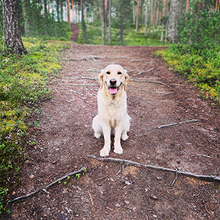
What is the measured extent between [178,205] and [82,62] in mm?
8963

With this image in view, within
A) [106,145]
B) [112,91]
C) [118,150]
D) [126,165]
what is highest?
[112,91]

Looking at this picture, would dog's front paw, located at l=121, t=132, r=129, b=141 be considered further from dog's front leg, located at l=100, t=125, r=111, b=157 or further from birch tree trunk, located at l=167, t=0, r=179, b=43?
birch tree trunk, located at l=167, t=0, r=179, b=43

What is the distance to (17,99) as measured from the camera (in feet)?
15.0

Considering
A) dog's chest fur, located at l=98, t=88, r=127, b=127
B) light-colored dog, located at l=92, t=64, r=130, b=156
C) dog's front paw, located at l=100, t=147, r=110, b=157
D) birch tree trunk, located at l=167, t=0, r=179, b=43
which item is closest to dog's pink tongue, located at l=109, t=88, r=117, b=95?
light-colored dog, located at l=92, t=64, r=130, b=156

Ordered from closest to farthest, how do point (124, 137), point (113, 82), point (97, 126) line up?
point (113, 82) → point (97, 126) → point (124, 137)

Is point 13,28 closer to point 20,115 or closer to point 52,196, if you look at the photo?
point 20,115

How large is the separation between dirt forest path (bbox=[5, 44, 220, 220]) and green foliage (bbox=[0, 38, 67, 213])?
23cm

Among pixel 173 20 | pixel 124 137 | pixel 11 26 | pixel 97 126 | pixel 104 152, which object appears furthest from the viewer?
pixel 173 20

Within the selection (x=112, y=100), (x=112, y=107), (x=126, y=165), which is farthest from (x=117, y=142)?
(x=112, y=100)

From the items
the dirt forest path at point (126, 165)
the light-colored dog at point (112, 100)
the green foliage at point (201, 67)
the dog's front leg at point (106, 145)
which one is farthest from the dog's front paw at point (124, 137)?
the green foliage at point (201, 67)

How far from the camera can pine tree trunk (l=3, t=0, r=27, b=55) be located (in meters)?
6.59

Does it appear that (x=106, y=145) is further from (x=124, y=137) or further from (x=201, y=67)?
(x=201, y=67)

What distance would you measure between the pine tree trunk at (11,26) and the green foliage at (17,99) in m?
0.50

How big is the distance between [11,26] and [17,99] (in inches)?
169
